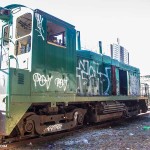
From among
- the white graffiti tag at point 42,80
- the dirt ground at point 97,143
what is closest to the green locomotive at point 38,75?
the white graffiti tag at point 42,80

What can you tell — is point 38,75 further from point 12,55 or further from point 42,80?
point 12,55

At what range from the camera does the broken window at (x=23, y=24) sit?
6211mm

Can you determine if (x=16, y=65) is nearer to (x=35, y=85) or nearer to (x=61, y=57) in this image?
(x=35, y=85)

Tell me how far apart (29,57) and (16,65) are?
1.69 ft

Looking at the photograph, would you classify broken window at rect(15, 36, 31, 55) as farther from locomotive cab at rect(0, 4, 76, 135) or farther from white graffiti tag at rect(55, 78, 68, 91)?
white graffiti tag at rect(55, 78, 68, 91)

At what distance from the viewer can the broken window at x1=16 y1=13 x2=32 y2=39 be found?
20.4ft

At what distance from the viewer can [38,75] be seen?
5773mm

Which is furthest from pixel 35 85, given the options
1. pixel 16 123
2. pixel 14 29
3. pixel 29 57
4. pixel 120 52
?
pixel 120 52

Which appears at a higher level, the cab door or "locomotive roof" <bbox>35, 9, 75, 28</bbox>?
"locomotive roof" <bbox>35, 9, 75, 28</bbox>

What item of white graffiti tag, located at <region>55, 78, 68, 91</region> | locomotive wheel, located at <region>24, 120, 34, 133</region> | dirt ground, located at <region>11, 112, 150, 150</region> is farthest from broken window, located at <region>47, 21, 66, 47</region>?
dirt ground, located at <region>11, 112, 150, 150</region>

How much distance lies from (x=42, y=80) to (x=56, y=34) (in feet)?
5.91

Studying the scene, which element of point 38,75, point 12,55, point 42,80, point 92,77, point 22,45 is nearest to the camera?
point 38,75

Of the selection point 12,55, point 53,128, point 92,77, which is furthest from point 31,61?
point 92,77

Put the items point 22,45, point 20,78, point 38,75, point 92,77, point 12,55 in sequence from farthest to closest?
point 92,77, point 22,45, point 12,55, point 38,75, point 20,78
